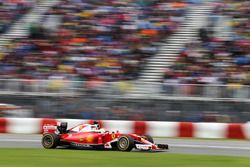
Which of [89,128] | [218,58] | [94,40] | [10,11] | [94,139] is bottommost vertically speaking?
[94,139]

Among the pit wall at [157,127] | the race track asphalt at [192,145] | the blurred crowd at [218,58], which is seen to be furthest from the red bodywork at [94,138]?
the blurred crowd at [218,58]

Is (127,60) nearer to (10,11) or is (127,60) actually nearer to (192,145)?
(192,145)

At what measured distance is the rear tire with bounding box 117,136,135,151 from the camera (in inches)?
410

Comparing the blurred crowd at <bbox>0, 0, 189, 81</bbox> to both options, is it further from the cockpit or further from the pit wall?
the cockpit

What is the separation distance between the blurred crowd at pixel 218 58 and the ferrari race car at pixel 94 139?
4882mm

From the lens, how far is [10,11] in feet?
70.1

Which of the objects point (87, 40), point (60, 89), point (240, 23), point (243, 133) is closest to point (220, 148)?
point (243, 133)

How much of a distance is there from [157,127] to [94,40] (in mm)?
4918

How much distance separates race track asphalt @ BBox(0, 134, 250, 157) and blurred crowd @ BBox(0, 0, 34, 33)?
24.6 feet

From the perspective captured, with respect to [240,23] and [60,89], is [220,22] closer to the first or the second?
[240,23]

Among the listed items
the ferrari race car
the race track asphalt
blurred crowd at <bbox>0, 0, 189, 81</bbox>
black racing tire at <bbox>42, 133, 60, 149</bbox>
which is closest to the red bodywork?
the ferrari race car

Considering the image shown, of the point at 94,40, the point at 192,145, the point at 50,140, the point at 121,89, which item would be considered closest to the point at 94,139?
the point at 50,140

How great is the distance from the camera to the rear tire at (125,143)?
1042 centimetres

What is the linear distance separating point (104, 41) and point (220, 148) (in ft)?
25.1
